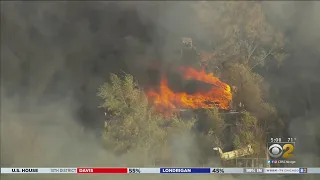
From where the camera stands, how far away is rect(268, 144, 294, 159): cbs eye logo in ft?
5.16

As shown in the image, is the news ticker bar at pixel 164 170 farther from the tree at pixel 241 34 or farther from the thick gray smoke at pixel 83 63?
the tree at pixel 241 34

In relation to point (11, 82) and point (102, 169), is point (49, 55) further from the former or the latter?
point (102, 169)

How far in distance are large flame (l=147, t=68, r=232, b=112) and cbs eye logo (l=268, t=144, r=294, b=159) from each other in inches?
11.6

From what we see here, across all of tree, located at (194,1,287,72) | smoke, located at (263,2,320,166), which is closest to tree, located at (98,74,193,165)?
tree, located at (194,1,287,72)

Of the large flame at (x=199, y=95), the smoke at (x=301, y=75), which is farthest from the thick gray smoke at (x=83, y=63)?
the large flame at (x=199, y=95)

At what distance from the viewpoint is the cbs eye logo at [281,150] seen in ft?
5.16

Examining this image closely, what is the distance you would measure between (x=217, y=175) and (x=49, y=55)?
39.0 inches

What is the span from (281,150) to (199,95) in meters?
0.47

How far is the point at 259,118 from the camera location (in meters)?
1.56

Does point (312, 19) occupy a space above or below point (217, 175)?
above

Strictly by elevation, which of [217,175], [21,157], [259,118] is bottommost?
[217,175]

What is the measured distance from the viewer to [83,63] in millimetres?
1596

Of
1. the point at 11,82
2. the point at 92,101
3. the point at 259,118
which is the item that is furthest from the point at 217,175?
the point at 11,82

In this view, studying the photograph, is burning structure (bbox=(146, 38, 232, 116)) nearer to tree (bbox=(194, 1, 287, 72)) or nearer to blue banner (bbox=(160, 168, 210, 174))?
tree (bbox=(194, 1, 287, 72))
